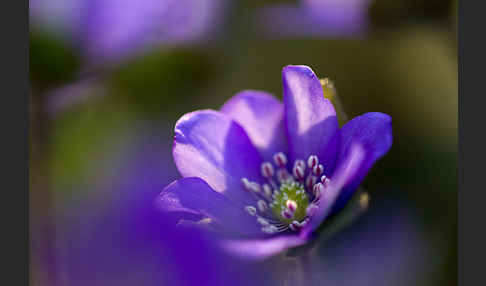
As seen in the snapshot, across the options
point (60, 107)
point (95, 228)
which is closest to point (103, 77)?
point (60, 107)

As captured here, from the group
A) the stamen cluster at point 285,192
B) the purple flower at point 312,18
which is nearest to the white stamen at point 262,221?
the stamen cluster at point 285,192

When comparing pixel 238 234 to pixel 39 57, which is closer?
pixel 238 234

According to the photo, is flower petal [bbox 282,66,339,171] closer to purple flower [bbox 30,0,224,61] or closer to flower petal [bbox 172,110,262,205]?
flower petal [bbox 172,110,262,205]

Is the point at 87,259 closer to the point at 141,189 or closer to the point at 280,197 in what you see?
the point at 141,189

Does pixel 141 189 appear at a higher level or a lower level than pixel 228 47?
lower

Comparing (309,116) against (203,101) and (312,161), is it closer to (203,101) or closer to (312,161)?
(312,161)

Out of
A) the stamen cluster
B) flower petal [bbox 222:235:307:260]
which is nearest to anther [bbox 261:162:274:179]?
the stamen cluster
